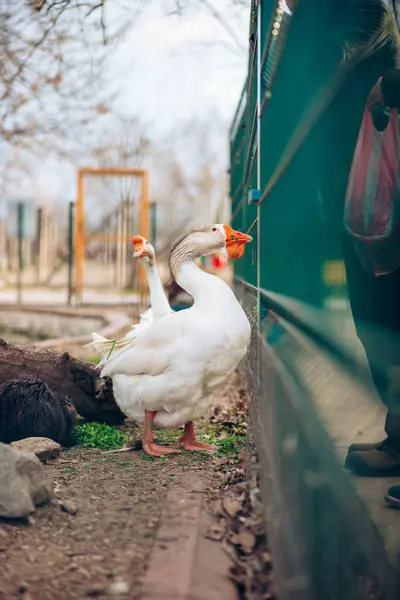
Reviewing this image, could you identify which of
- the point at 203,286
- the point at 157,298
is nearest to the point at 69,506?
the point at 203,286

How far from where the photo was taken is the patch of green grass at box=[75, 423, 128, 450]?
12.2ft

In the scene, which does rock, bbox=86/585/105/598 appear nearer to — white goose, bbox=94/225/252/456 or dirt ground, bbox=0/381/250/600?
dirt ground, bbox=0/381/250/600

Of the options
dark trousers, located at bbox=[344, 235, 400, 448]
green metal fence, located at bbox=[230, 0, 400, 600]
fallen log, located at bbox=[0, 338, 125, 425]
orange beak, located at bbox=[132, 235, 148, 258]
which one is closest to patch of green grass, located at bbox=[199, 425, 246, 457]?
fallen log, located at bbox=[0, 338, 125, 425]

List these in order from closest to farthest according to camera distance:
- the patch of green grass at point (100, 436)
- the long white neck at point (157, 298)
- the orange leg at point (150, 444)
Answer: the orange leg at point (150, 444), the patch of green grass at point (100, 436), the long white neck at point (157, 298)

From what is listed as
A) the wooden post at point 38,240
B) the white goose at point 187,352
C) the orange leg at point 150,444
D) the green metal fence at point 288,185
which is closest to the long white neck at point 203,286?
the white goose at point 187,352

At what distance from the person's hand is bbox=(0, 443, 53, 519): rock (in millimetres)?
1587

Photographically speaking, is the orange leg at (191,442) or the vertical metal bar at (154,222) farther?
the vertical metal bar at (154,222)

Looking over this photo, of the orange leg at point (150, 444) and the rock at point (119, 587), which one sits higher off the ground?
the rock at point (119, 587)

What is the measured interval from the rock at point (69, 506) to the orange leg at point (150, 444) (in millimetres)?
907

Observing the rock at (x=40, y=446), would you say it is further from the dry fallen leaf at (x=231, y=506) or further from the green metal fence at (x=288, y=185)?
the green metal fence at (x=288, y=185)

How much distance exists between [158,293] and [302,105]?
121 inches

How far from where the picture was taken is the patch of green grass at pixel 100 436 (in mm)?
3721

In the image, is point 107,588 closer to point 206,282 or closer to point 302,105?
point 302,105

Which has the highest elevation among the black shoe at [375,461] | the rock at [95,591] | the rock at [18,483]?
the black shoe at [375,461]
